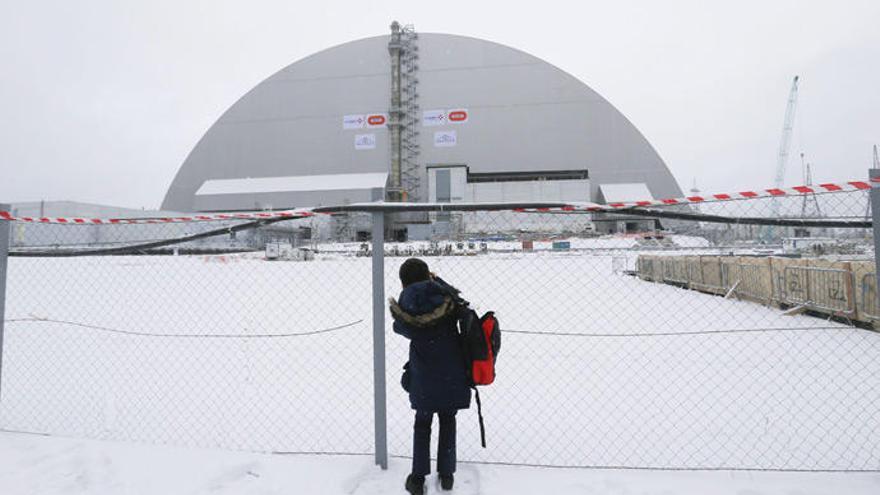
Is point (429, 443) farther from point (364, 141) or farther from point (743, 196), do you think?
point (364, 141)

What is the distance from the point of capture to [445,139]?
3831cm

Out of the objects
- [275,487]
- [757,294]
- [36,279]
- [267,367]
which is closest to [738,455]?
[275,487]

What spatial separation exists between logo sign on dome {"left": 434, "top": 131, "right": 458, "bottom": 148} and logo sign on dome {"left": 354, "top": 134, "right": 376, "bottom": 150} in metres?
5.70

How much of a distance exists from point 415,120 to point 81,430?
37.5m

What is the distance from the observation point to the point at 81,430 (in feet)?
11.6

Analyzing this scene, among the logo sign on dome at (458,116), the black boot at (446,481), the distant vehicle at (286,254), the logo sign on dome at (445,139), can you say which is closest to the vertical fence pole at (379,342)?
the black boot at (446,481)

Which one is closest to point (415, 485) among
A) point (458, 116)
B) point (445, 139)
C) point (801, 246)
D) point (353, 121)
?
point (801, 246)

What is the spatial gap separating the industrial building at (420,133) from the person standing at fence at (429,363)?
3286 cm

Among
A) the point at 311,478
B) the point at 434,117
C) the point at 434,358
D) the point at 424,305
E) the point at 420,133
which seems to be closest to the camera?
the point at 424,305

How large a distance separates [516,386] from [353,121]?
3803 centimetres

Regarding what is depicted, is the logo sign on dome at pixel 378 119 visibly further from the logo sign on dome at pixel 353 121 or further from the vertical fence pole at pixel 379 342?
the vertical fence pole at pixel 379 342

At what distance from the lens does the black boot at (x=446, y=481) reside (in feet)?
7.98

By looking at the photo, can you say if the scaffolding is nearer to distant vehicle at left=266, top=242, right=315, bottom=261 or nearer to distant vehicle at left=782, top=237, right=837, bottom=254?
distant vehicle at left=266, top=242, right=315, bottom=261

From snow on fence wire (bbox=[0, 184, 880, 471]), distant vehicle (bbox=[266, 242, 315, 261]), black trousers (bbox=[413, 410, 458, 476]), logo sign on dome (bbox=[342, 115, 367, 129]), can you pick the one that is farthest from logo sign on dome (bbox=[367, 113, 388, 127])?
black trousers (bbox=[413, 410, 458, 476])
